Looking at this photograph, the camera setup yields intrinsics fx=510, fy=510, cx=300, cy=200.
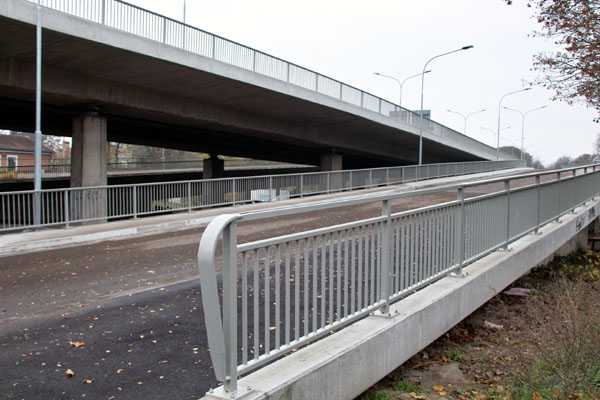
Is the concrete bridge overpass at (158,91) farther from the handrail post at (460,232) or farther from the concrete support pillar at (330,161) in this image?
the handrail post at (460,232)

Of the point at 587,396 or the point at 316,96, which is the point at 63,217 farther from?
the point at 316,96

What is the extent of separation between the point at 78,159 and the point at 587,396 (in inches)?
820

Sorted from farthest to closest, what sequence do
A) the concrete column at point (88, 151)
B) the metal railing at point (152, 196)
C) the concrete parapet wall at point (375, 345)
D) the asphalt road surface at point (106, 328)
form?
the concrete column at point (88, 151) < the metal railing at point (152, 196) < the asphalt road surface at point (106, 328) < the concrete parapet wall at point (375, 345)

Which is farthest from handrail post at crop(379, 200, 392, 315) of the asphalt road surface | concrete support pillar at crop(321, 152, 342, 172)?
concrete support pillar at crop(321, 152, 342, 172)

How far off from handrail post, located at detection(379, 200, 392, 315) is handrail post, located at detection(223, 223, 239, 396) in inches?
74.0

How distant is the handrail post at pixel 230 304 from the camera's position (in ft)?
9.91

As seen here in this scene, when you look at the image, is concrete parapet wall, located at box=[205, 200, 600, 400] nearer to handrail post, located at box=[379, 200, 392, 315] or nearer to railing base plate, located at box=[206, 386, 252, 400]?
railing base plate, located at box=[206, 386, 252, 400]

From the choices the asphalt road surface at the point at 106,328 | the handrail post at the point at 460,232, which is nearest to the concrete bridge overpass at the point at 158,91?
the asphalt road surface at the point at 106,328

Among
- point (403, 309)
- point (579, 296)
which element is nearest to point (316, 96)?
point (579, 296)

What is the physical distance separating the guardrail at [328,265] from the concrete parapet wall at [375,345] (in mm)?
119

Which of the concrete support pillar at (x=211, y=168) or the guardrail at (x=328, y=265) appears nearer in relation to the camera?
the guardrail at (x=328, y=265)

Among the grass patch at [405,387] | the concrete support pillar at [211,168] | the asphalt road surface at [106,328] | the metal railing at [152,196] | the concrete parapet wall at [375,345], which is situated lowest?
the grass patch at [405,387]

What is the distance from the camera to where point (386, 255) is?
14.9ft

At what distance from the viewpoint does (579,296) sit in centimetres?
741
